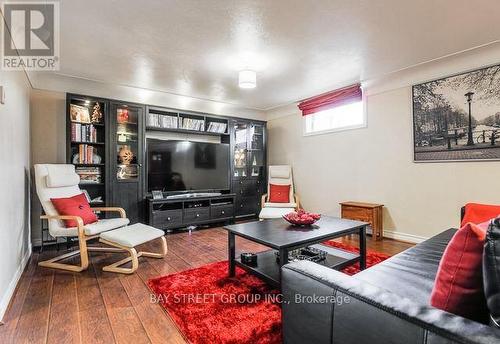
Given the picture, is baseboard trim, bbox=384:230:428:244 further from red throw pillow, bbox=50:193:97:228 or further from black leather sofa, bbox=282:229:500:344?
red throw pillow, bbox=50:193:97:228

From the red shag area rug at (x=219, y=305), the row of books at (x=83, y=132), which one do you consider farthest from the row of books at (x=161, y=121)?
the red shag area rug at (x=219, y=305)

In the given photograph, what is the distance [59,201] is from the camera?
2.77m

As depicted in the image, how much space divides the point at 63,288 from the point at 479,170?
421 cm

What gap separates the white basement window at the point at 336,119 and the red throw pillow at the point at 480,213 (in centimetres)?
197

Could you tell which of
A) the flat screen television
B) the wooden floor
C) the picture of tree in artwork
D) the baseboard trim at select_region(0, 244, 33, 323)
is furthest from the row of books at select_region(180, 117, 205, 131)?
the picture of tree in artwork

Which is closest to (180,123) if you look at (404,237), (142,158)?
(142,158)

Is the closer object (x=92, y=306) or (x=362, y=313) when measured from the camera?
(x=362, y=313)

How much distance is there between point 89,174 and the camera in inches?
143

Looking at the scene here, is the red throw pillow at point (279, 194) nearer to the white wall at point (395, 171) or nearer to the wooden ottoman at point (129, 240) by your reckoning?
the white wall at point (395, 171)

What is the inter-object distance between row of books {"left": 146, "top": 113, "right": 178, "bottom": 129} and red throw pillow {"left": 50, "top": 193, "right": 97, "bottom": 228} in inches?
60.8

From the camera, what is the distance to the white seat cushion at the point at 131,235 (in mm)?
2520

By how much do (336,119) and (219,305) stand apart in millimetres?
3513

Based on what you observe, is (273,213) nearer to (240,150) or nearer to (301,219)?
(301,219)

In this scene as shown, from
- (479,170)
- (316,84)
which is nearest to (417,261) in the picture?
(479,170)
